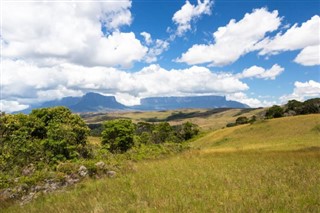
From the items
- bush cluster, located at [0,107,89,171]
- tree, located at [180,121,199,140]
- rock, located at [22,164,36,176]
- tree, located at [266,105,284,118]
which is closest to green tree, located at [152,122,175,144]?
tree, located at [180,121,199,140]

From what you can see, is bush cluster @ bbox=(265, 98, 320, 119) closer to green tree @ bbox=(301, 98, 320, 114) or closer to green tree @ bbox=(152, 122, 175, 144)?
green tree @ bbox=(301, 98, 320, 114)

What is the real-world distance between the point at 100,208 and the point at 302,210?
18.5ft

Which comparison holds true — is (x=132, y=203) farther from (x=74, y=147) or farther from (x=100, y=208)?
(x=74, y=147)

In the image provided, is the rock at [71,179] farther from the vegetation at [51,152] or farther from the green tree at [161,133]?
the green tree at [161,133]

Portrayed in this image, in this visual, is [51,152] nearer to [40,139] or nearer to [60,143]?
[60,143]

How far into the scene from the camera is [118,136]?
75.2m

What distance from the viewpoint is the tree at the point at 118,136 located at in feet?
243

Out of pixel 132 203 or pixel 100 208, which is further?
pixel 132 203

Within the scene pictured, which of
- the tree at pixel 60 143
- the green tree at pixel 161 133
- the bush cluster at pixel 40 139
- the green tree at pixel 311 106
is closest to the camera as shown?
the bush cluster at pixel 40 139

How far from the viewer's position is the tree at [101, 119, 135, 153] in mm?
74000

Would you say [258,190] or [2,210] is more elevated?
[258,190]

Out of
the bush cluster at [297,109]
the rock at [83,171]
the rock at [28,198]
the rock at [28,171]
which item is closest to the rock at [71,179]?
the rock at [83,171]

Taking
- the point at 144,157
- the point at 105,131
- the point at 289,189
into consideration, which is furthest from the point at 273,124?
the point at 289,189

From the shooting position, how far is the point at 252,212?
8000 mm
